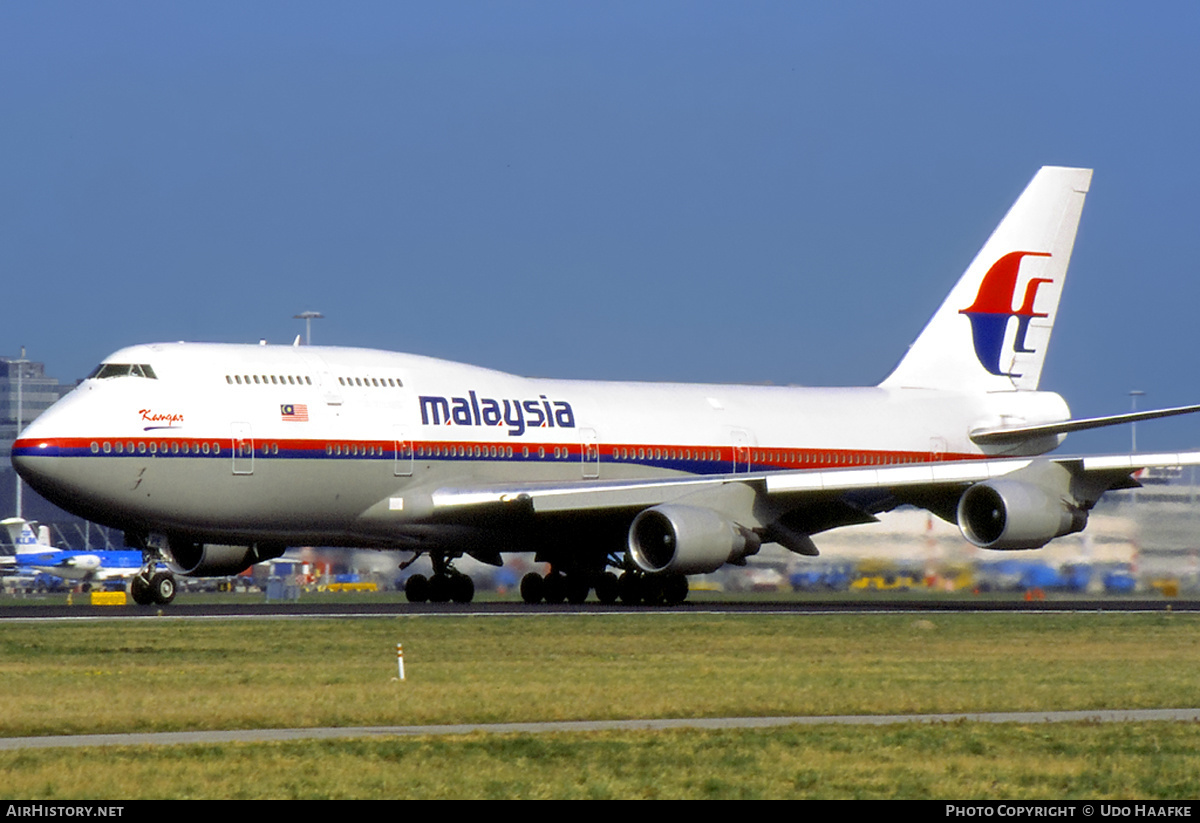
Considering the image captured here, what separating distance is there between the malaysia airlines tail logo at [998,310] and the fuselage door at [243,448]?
67.0 feet

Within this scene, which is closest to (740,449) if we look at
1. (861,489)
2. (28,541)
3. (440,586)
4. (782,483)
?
(861,489)

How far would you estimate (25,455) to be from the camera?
36.6 m

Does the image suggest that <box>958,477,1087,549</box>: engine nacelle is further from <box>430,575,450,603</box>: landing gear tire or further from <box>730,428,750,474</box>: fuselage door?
<box>430,575,450,603</box>: landing gear tire

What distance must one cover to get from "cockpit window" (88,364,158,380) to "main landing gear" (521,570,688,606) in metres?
10.9

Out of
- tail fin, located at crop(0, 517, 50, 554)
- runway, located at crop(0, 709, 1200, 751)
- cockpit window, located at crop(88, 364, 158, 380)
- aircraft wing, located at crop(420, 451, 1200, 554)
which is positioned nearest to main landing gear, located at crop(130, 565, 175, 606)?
cockpit window, located at crop(88, 364, 158, 380)

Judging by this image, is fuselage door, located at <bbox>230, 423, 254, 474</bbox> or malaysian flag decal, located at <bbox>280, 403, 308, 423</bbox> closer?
fuselage door, located at <bbox>230, 423, 254, 474</bbox>

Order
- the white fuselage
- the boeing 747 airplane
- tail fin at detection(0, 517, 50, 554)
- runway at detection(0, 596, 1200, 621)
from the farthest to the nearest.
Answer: tail fin at detection(0, 517, 50, 554) → the boeing 747 airplane → the white fuselage → runway at detection(0, 596, 1200, 621)

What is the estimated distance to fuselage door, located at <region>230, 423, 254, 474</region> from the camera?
3772 cm

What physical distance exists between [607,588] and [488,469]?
4.26 m

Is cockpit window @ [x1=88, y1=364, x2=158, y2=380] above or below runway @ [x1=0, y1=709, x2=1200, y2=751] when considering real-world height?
above

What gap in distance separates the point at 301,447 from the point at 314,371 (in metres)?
1.76

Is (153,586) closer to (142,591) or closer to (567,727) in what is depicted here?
(142,591)

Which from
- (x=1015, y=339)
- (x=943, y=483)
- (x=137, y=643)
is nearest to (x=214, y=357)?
(x=137, y=643)

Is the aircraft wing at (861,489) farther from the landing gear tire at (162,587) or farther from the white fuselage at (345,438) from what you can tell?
the landing gear tire at (162,587)
